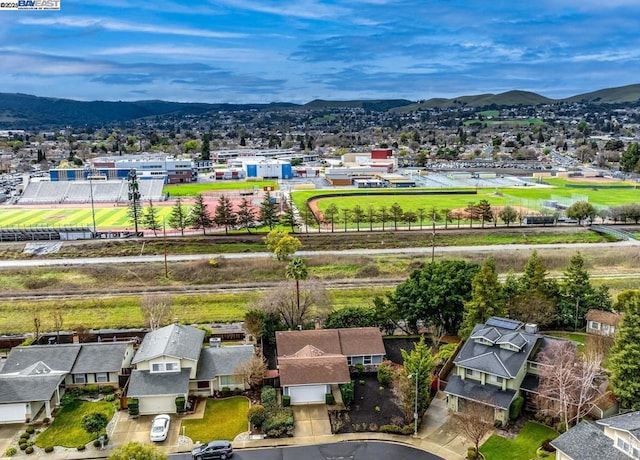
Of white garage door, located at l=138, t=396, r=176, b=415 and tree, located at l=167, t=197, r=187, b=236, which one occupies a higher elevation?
tree, located at l=167, t=197, r=187, b=236

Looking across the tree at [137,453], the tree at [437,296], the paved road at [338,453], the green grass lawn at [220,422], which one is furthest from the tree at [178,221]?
the tree at [137,453]

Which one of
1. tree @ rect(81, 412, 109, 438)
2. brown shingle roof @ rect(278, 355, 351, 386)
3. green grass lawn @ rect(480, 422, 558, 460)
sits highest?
brown shingle roof @ rect(278, 355, 351, 386)

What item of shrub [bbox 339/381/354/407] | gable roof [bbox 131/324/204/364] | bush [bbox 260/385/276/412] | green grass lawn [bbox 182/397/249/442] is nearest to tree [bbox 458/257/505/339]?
shrub [bbox 339/381/354/407]

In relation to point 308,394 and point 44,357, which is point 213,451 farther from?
point 44,357

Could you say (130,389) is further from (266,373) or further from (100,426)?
(266,373)

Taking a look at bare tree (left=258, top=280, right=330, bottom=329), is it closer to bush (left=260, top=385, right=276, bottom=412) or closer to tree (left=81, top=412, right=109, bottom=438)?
bush (left=260, top=385, right=276, bottom=412)

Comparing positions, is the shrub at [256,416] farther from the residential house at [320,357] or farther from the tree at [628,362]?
the tree at [628,362]
